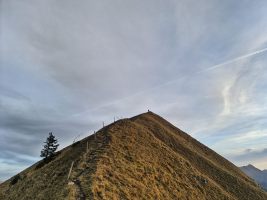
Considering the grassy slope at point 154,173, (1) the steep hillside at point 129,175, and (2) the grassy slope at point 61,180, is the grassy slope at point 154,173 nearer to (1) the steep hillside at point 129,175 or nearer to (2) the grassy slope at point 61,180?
(1) the steep hillside at point 129,175

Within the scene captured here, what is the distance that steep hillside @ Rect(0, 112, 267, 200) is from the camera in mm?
37156

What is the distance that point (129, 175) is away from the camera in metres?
42.8


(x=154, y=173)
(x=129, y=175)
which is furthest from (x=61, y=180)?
(x=154, y=173)

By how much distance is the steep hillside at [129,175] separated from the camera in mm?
37156

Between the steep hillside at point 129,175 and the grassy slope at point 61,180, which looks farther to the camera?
the steep hillside at point 129,175

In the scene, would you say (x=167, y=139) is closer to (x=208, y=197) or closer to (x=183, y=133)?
(x=183, y=133)

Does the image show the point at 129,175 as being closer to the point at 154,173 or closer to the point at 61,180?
the point at 154,173

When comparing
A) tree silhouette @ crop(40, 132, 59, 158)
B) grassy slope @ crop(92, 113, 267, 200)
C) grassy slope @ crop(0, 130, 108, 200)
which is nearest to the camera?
grassy slope @ crop(0, 130, 108, 200)

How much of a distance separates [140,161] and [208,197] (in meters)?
13.2

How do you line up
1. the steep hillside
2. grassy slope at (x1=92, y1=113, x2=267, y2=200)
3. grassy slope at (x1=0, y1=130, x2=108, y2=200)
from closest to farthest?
1. grassy slope at (x1=0, y1=130, x2=108, y2=200)
2. the steep hillside
3. grassy slope at (x1=92, y1=113, x2=267, y2=200)

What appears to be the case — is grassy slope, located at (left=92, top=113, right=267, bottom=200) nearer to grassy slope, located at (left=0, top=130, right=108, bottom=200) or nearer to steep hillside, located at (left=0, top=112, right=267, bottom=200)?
steep hillside, located at (left=0, top=112, right=267, bottom=200)

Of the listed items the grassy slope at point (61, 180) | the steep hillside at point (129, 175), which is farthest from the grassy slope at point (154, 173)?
the grassy slope at point (61, 180)

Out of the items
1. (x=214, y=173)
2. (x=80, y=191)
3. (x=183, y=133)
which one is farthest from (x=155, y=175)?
(x=183, y=133)

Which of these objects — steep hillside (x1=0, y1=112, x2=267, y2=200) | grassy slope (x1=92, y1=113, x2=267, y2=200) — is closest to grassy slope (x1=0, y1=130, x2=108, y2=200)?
steep hillside (x1=0, y1=112, x2=267, y2=200)
